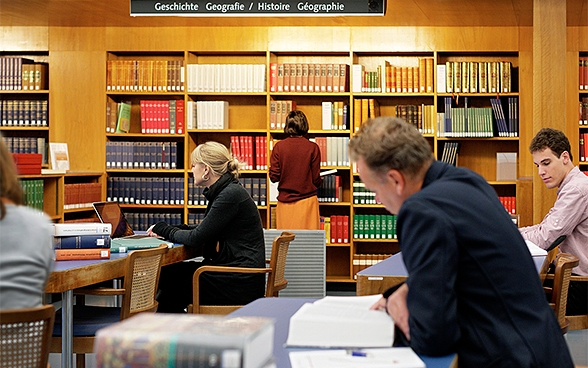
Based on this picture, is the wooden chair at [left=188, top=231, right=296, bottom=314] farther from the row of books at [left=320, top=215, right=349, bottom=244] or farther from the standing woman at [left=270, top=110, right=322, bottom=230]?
the row of books at [left=320, top=215, right=349, bottom=244]

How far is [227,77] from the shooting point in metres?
7.54

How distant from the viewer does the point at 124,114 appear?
7.67m

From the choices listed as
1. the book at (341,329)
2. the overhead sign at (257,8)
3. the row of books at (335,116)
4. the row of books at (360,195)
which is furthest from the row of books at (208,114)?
the book at (341,329)

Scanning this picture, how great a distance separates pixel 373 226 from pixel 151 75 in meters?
2.70

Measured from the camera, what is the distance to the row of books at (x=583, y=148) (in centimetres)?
742

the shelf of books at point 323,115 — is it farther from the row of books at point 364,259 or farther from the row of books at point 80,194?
the row of books at point 80,194

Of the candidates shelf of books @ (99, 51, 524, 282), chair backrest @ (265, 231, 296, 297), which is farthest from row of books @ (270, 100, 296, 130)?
chair backrest @ (265, 231, 296, 297)

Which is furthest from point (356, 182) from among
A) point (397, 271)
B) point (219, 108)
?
point (397, 271)

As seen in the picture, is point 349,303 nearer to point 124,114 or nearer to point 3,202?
point 3,202

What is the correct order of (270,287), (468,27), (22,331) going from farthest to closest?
1. (468,27)
2. (270,287)
3. (22,331)

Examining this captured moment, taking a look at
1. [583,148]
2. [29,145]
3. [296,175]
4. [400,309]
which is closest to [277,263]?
[400,309]

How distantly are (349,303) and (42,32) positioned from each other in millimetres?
6708

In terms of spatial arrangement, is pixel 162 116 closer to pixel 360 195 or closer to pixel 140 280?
pixel 360 195

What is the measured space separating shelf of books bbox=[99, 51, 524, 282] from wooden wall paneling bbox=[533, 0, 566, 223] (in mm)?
1644
